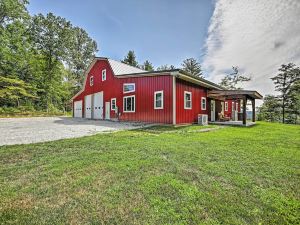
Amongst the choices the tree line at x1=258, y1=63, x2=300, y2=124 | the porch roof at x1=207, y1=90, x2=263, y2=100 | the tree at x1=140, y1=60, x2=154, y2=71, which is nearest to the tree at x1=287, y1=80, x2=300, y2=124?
the tree line at x1=258, y1=63, x2=300, y2=124

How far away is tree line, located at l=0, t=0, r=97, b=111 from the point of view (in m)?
23.8

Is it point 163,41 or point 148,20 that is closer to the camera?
point 148,20

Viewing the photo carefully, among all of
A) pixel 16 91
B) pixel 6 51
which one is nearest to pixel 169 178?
pixel 16 91

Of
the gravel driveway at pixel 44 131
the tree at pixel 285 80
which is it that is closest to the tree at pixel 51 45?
the gravel driveway at pixel 44 131

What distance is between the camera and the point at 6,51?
2350cm

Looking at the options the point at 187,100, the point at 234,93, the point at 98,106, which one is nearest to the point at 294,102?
the point at 234,93

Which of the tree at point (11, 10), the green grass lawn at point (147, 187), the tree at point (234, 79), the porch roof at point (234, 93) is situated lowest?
the green grass lawn at point (147, 187)

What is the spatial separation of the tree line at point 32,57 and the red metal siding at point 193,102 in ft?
71.8

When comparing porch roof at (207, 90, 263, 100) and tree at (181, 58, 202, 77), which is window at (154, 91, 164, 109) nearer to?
porch roof at (207, 90, 263, 100)

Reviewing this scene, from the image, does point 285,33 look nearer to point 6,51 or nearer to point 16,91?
point 16,91

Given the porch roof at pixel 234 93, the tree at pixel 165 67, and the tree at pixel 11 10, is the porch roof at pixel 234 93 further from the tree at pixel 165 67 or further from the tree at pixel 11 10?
the tree at pixel 165 67

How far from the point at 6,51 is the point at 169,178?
29.8m

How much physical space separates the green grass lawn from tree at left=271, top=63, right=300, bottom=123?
33461 mm

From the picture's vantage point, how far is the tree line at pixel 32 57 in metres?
23.8
